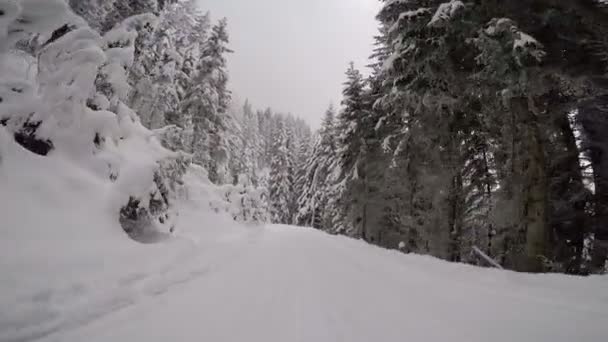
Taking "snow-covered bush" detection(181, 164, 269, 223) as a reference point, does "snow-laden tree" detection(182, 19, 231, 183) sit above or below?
above

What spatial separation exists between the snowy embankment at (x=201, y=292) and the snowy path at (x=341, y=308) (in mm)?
16

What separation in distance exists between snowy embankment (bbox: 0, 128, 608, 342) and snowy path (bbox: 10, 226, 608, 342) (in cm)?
2

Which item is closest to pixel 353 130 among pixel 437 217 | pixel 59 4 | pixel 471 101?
pixel 437 217

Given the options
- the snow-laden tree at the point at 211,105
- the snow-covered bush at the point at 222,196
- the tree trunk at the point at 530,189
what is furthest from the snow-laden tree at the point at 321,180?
the tree trunk at the point at 530,189

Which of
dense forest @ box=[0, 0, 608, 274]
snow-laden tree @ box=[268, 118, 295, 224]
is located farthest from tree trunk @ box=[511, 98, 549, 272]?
snow-laden tree @ box=[268, 118, 295, 224]

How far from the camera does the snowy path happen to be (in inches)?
118

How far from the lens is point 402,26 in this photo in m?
7.84

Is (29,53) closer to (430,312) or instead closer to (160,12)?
(160,12)

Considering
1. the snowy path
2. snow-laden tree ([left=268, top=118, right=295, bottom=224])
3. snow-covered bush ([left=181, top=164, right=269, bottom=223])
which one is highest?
snow-laden tree ([left=268, top=118, right=295, bottom=224])

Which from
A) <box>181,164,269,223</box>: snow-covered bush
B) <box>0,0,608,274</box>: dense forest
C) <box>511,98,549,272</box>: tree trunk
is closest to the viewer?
<box>0,0,608,274</box>: dense forest

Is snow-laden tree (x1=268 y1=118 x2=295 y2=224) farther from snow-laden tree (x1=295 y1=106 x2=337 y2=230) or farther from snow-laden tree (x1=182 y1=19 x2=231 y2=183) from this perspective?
snow-laden tree (x1=182 y1=19 x2=231 y2=183)

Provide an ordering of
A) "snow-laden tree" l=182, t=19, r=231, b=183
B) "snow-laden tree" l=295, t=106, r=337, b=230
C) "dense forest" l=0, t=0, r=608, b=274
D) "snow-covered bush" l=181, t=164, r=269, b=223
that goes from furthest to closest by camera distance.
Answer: "snow-laden tree" l=295, t=106, r=337, b=230 → "snow-laden tree" l=182, t=19, r=231, b=183 → "snow-covered bush" l=181, t=164, r=269, b=223 → "dense forest" l=0, t=0, r=608, b=274

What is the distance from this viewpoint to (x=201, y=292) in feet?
14.4

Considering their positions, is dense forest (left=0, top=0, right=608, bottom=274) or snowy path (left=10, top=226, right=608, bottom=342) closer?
snowy path (left=10, top=226, right=608, bottom=342)
